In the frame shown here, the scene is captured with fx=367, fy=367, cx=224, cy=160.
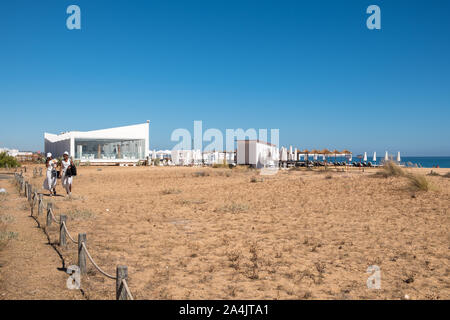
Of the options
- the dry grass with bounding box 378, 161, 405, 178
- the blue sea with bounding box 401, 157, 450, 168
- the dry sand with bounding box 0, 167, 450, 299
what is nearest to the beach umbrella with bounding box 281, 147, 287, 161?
the blue sea with bounding box 401, 157, 450, 168

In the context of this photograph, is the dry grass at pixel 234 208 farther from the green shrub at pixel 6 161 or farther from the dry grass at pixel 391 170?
the green shrub at pixel 6 161

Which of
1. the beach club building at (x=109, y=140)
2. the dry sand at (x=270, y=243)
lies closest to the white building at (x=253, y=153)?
the beach club building at (x=109, y=140)

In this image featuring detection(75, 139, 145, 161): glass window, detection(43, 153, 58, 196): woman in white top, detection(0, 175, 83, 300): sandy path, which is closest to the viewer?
detection(0, 175, 83, 300): sandy path

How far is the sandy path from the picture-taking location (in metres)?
4.24

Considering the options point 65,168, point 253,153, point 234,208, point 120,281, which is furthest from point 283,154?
point 120,281

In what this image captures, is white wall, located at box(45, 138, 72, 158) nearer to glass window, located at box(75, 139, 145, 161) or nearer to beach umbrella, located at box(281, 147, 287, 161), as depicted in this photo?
glass window, located at box(75, 139, 145, 161)

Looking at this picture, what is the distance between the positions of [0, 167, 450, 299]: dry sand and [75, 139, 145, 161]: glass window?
2379 cm

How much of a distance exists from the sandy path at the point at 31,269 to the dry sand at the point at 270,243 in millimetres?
280

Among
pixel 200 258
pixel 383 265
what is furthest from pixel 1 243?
pixel 383 265

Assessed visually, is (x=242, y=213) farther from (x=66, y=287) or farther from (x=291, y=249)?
(x=66, y=287)

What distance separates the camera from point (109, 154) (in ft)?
117

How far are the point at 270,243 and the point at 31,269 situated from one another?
3829 millimetres

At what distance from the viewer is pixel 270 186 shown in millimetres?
15406
